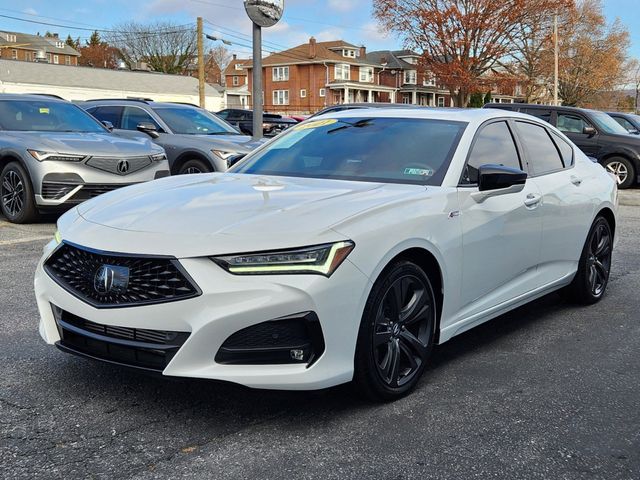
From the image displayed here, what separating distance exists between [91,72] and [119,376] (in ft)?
184

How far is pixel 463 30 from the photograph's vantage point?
4709cm

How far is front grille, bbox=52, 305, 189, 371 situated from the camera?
9.75ft

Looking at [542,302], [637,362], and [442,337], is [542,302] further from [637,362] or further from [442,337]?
[442,337]

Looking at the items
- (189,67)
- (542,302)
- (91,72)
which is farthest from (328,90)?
(542,302)

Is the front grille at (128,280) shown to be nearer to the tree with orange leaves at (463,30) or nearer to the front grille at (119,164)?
the front grille at (119,164)

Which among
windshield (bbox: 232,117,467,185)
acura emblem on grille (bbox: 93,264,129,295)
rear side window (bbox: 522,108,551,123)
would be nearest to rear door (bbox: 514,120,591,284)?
windshield (bbox: 232,117,467,185)

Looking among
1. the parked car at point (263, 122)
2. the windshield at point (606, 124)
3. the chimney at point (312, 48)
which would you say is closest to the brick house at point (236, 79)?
the chimney at point (312, 48)

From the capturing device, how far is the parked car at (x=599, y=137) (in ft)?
50.4

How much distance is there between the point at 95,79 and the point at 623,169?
4738 cm

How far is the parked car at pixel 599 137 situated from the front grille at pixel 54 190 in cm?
999

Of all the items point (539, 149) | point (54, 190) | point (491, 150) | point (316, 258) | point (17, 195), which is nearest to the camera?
point (316, 258)

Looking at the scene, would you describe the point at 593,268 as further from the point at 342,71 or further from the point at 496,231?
the point at 342,71

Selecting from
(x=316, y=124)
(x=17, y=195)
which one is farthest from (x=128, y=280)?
(x=17, y=195)

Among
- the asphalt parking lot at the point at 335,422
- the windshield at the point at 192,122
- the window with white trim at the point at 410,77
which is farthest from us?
the window with white trim at the point at 410,77
